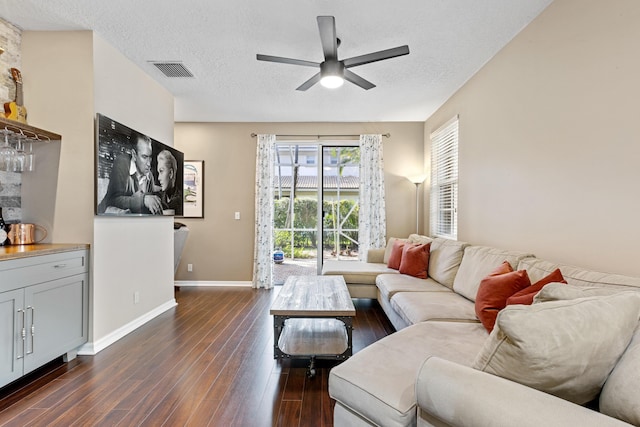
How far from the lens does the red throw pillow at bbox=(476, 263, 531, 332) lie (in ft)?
6.61

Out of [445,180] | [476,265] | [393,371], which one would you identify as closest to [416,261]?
[476,265]

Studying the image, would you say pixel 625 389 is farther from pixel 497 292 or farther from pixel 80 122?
pixel 80 122

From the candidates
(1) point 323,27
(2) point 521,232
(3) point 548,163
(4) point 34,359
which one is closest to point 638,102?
(3) point 548,163

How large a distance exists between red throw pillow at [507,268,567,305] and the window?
233 centimetres

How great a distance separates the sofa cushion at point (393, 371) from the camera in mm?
1352

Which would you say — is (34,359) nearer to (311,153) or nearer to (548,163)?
(548,163)

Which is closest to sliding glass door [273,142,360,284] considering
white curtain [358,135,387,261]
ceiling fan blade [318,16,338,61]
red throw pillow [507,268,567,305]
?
white curtain [358,135,387,261]

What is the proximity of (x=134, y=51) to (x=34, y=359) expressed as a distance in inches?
107

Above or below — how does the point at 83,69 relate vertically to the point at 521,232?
above

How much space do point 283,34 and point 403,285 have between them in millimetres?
2603

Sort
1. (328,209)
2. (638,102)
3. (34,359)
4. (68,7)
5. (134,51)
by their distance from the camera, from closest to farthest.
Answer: (638,102)
(34,359)
(68,7)
(134,51)
(328,209)

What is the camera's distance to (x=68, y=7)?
2475mm

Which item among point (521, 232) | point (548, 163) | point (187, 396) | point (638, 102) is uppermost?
point (638, 102)

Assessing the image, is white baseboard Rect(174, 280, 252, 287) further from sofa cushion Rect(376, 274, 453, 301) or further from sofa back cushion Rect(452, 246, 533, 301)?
sofa back cushion Rect(452, 246, 533, 301)
